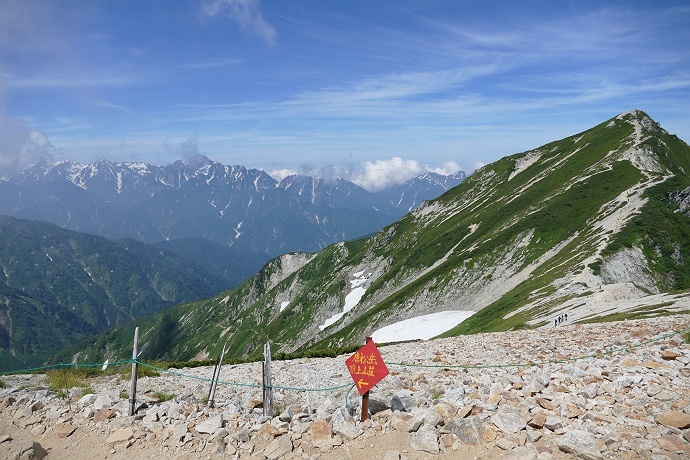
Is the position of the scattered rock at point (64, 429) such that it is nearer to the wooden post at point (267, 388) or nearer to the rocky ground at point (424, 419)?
the rocky ground at point (424, 419)

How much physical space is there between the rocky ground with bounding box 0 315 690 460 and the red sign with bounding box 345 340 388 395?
1083mm

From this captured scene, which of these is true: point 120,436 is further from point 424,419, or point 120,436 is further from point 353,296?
point 353,296

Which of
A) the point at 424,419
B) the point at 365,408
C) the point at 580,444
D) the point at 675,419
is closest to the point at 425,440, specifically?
the point at 424,419

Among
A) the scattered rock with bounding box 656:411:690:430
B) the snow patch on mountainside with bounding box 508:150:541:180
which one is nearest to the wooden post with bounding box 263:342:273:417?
the scattered rock with bounding box 656:411:690:430

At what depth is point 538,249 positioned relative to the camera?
91000 mm

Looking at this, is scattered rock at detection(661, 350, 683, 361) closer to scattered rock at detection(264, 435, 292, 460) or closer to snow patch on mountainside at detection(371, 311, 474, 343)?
scattered rock at detection(264, 435, 292, 460)

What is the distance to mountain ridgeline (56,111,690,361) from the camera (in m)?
56.7

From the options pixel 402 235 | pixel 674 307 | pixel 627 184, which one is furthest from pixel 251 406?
pixel 402 235

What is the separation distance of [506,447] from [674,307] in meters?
31.6

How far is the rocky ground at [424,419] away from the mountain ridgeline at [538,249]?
2457 centimetres

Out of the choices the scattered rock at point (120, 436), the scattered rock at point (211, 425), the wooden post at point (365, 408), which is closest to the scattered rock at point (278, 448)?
the scattered rock at point (211, 425)

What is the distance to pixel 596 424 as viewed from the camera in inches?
440

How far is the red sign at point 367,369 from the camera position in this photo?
1318cm

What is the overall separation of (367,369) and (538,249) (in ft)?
288
